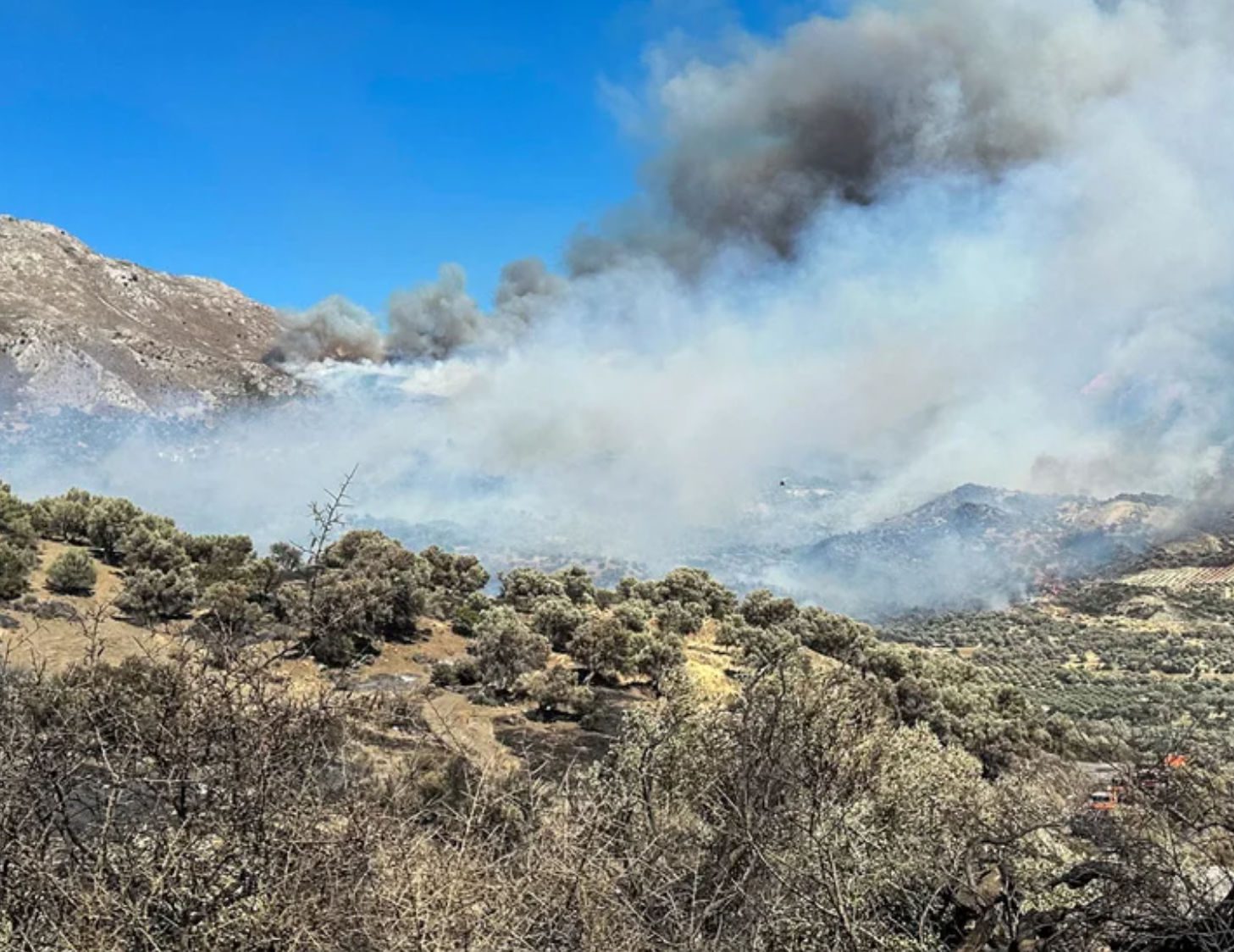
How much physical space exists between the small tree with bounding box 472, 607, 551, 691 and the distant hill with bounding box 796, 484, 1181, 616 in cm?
9397

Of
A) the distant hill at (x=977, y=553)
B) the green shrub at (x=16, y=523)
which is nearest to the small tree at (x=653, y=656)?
the green shrub at (x=16, y=523)

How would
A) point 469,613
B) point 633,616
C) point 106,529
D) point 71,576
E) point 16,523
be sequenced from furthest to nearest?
1. point 469,613
2. point 633,616
3. point 106,529
4. point 16,523
5. point 71,576

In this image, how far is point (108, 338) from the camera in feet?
348

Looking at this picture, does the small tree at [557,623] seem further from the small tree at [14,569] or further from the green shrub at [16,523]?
the green shrub at [16,523]

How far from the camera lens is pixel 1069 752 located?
24188 millimetres

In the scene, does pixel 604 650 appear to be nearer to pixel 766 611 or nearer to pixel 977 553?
pixel 766 611

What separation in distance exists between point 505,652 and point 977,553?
159 metres

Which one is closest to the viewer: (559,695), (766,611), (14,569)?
(559,695)

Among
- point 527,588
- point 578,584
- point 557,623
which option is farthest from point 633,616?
point 578,584

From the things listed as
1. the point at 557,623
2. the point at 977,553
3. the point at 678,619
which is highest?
the point at 977,553

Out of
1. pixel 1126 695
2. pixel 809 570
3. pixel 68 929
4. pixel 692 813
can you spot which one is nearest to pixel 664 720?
pixel 692 813

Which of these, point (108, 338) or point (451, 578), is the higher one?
point (108, 338)

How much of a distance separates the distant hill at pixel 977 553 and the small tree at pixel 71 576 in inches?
3918

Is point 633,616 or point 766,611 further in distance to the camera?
point 766,611
